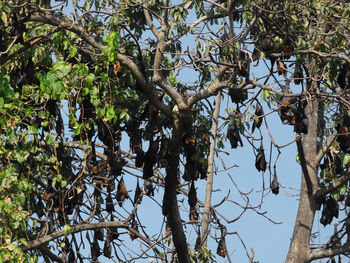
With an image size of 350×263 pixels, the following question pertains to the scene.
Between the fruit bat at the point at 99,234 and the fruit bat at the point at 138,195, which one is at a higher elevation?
the fruit bat at the point at 138,195

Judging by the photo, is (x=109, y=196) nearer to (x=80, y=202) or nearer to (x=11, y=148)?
(x=80, y=202)

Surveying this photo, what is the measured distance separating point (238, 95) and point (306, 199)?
2.49m

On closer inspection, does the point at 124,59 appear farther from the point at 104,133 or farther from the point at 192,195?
the point at 192,195

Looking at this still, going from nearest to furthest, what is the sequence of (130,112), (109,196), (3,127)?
1. (3,127)
2. (130,112)
3. (109,196)

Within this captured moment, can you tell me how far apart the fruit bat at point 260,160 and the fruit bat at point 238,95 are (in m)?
1.13

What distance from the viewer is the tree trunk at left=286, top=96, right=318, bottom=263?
9.14m

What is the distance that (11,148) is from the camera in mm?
7383

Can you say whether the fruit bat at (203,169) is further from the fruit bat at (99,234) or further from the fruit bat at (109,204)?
the fruit bat at (99,234)

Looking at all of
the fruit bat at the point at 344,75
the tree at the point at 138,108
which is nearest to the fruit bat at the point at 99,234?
the tree at the point at 138,108

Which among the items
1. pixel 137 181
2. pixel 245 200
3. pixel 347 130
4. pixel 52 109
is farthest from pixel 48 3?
pixel 347 130

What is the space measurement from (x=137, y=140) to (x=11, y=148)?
1332mm

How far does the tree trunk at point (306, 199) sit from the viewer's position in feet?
30.0

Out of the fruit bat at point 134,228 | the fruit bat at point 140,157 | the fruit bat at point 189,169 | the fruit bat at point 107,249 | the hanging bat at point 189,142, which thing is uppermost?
the fruit bat at point 140,157

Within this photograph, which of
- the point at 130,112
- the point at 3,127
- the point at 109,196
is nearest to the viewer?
the point at 3,127
